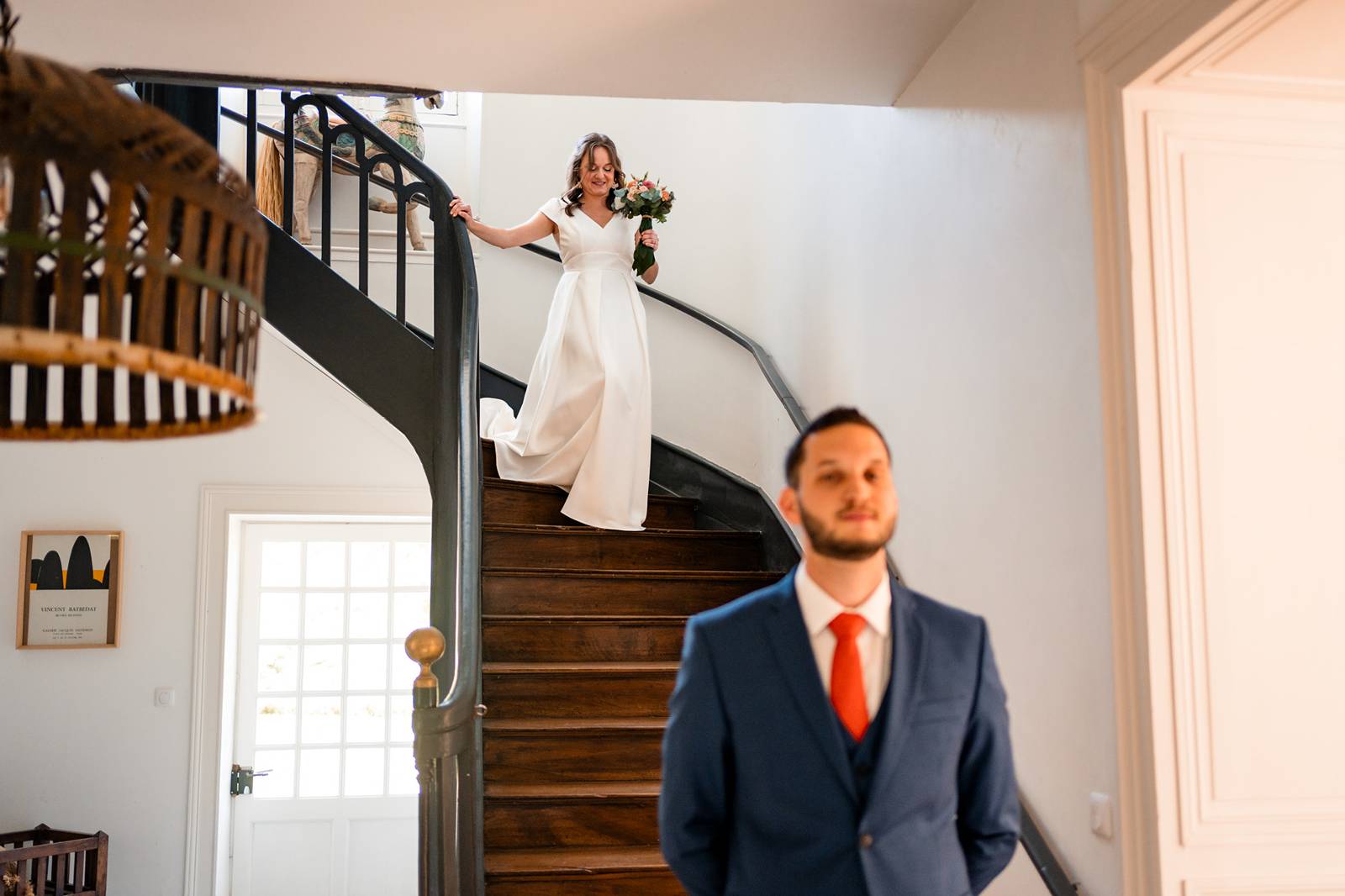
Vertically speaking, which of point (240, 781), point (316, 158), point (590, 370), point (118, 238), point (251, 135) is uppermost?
point (316, 158)

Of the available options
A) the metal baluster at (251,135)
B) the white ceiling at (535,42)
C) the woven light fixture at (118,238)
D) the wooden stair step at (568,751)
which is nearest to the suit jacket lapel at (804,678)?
the woven light fixture at (118,238)

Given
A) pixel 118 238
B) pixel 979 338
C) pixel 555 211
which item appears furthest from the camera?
pixel 555 211

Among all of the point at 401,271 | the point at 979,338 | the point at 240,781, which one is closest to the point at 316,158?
the point at 401,271

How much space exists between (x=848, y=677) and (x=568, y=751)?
2.31 metres

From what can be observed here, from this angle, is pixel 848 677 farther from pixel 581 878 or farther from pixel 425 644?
pixel 581 878

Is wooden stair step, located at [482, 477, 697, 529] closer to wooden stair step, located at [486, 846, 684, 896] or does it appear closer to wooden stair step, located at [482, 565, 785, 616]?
wooden stair step, located at [482, 565, 785, 616]

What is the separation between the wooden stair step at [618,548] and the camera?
14.5ft

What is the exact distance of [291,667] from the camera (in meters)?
5.95

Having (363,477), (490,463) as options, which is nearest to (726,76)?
(490,463)

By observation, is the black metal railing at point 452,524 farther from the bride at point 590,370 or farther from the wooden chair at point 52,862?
the wooden chair at point 52,862

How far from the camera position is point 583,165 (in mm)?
4734

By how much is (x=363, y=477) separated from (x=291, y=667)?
1.07 metres

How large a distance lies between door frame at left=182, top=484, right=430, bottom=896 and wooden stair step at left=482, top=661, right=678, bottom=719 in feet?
7.05

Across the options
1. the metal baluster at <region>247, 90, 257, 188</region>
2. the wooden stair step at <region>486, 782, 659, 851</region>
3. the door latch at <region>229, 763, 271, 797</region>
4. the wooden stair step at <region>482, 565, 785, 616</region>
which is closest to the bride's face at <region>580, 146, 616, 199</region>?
the metal baluster at <region>247, 90, 257, 188</region>
